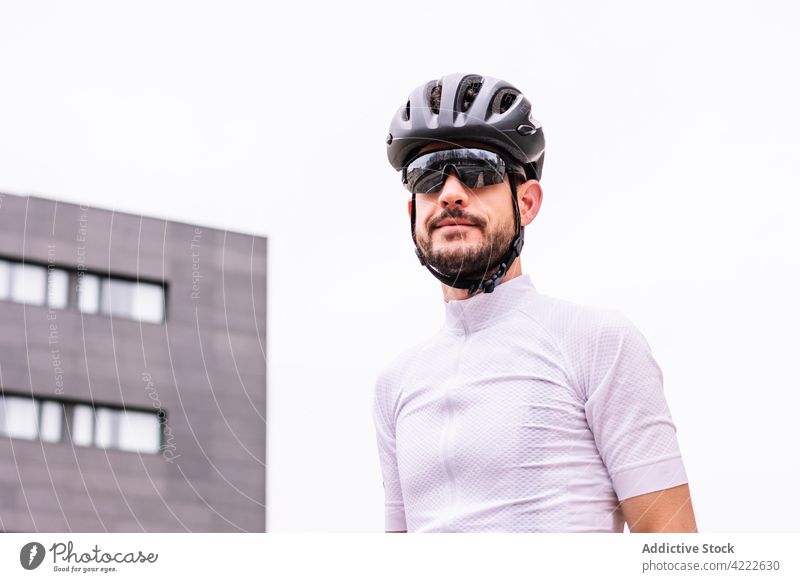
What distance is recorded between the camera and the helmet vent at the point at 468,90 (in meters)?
6.22

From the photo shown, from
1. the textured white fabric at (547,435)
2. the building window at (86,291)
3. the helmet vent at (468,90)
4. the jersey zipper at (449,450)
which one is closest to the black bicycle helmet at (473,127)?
the helmet vent at (468,90)

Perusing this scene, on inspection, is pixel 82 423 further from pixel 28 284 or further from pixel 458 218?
pixel 458 218

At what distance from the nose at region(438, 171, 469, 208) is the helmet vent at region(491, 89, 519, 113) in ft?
1.28

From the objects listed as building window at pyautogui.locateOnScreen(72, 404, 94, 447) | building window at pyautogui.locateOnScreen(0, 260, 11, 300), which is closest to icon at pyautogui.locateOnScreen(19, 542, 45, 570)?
building window at pyautogui.locateOnScreen(0, 260, 11, 300)

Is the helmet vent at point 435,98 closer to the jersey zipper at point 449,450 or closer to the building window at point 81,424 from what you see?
the jersey zipper at point 449,450

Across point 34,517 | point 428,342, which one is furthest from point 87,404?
point 428,342

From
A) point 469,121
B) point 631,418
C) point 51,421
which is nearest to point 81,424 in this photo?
point 51,421

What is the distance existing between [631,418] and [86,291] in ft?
154

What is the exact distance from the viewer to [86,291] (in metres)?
51.3

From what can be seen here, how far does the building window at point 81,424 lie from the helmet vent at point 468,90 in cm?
4407

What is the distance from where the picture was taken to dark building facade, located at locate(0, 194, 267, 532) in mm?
49312

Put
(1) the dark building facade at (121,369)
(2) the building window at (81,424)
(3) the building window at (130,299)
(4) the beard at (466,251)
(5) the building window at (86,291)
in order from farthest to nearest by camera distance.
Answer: (2) the building window at (81,424) < (5) the building window at (86,291) < (3) the building window at (130,299) < (1) the dark building facade at (121,369) < (4) the beard at (466,251)

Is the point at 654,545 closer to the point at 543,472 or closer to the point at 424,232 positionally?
the point at 543,472

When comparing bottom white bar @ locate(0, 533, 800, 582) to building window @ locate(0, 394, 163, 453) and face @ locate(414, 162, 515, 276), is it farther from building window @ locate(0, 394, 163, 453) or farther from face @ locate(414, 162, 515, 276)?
building window @ locate(0, 394, 163, 453)
